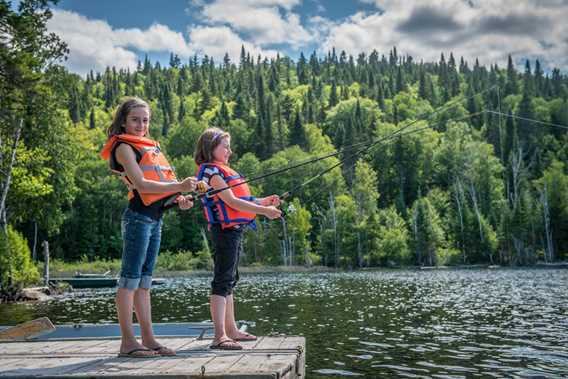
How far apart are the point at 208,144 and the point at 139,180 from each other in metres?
1.12

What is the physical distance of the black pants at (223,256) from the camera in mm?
5727

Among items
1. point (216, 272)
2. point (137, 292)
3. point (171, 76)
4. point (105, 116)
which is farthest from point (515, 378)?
point (171, 76)

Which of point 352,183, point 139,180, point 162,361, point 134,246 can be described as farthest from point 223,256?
point 352,183

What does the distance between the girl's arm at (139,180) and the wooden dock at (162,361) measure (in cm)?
142

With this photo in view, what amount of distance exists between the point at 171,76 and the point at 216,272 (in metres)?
192

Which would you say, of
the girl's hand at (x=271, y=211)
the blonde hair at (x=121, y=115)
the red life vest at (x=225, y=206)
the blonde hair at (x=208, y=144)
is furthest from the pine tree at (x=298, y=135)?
the blonde hair at (x=121, y=115)

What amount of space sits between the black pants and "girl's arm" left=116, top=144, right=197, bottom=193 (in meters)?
0.88

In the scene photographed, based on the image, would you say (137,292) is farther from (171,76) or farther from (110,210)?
(171,76)

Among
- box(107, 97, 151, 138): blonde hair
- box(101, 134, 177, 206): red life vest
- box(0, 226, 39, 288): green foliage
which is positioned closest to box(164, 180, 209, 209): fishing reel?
box(101, 134, 177, 206): red life vest

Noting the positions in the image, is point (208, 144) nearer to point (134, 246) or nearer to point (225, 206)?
point (225, 206)

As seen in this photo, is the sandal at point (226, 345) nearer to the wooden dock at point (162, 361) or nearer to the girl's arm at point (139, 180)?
the wooden dock at point (162, 361)

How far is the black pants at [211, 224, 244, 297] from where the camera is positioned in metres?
5.73

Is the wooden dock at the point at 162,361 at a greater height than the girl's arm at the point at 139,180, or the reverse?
the girl's arm at the point at 139,180

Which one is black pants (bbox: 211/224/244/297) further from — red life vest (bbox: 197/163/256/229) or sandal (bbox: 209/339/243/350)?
sandal (bbox: 209/339/243/350)
